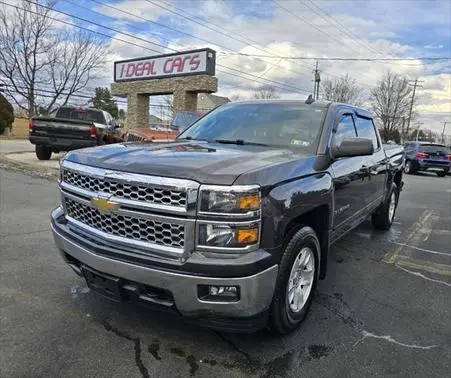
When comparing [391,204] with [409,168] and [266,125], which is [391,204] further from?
[409,168]

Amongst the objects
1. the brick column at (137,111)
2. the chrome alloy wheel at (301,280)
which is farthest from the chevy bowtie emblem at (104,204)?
the brick column at (137,111)

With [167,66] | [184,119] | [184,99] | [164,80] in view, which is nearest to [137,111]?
[164,80]

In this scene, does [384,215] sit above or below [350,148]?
below

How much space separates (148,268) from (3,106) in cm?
4405

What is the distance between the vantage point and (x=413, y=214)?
8.93 metres

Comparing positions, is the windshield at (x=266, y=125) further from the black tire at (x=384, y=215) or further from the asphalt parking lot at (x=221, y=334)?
the black tire at (x=384, y=215)

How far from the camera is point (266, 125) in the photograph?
14.1ft

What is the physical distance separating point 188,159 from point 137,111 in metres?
21.9

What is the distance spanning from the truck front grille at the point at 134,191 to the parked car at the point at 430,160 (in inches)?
802

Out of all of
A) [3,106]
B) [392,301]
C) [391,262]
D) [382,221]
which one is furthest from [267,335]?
[3,106]

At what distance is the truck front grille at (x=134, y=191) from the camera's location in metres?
2.69

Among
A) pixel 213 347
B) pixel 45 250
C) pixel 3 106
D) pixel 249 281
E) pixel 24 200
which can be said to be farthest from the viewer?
pixel 3 106

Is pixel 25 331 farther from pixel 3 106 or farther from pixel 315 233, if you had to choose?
pixel 3 106

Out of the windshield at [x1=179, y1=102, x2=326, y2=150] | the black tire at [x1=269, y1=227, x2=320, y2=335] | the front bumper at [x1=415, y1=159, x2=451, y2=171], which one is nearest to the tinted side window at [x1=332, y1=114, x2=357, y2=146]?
the windshield at [x1=179, y1=102, x2=326, y2=150]
